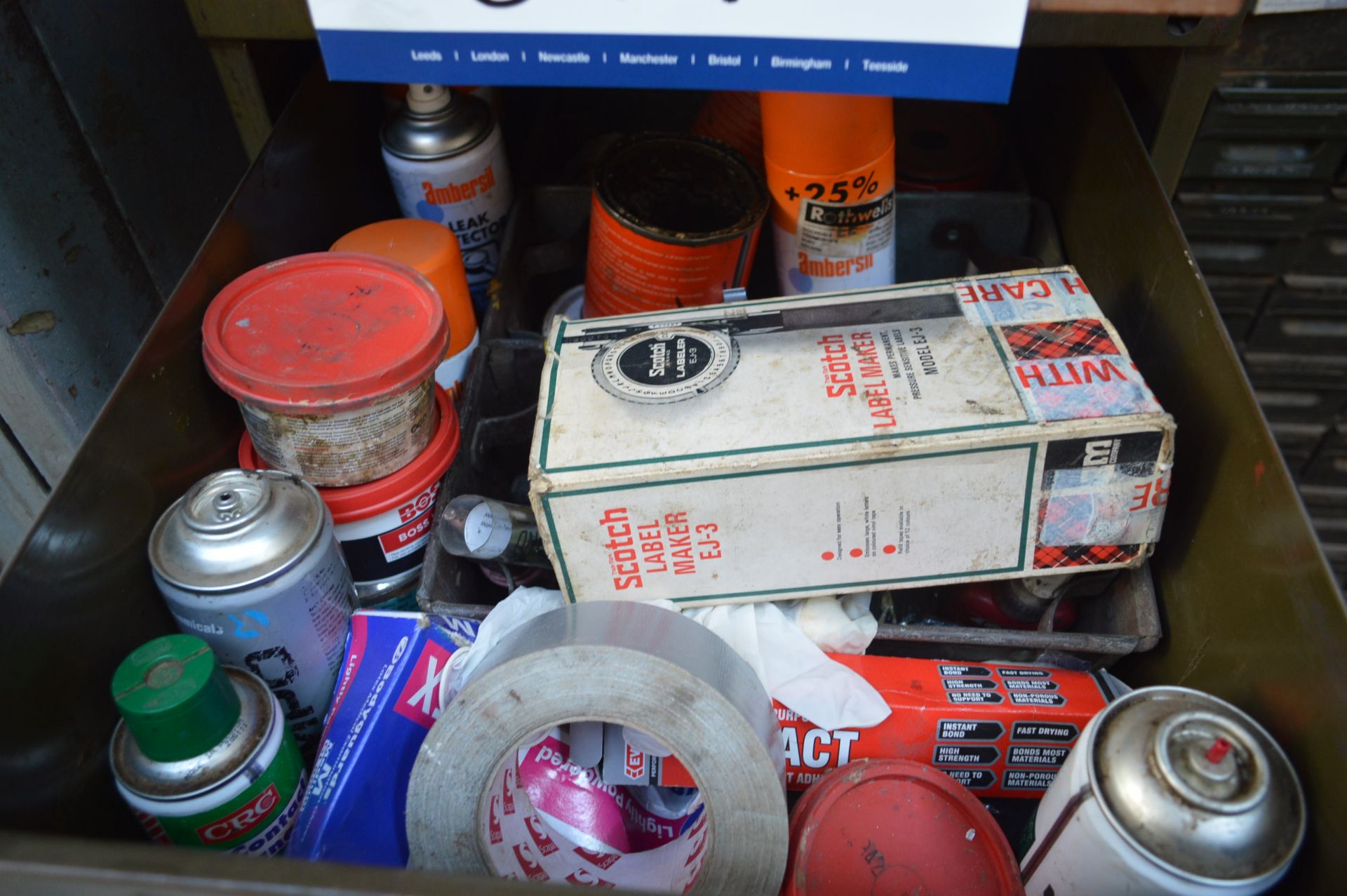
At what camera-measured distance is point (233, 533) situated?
2.78 ft

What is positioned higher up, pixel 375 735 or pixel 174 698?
pixel 174 698

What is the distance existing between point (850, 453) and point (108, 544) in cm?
68

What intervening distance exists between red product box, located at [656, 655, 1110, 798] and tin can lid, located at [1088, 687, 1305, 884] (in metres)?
0.21

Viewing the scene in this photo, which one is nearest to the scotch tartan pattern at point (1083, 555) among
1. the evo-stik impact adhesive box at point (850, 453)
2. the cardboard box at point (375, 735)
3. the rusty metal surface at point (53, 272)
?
the evo-stik impact adhesive box at point (850, 453)

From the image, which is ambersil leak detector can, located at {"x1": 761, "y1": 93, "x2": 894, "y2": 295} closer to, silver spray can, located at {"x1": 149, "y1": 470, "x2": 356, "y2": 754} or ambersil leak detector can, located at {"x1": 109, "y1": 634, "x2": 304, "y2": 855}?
silver spray can, located at {"x1": 149, "y1": 470, "x2": 356, "y2": 754}

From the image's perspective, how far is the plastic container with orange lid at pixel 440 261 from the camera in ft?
3.70

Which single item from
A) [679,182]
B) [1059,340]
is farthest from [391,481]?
[1059,340]

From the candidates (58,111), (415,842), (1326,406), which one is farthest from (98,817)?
(1326,406)

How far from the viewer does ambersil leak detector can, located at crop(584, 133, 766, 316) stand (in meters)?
1.13

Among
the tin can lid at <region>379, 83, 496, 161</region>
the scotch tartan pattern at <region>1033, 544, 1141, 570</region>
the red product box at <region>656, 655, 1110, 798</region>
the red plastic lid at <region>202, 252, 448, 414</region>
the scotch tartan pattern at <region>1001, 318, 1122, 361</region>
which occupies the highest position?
the tin can lid at <region>379, 83, 496, 161</region>

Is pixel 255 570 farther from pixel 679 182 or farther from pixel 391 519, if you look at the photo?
pixel 679 182

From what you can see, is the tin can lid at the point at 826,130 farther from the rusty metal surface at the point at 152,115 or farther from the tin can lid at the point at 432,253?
the rusty metal surface at the point at 152,115

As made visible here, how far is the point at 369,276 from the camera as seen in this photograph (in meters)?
1.06

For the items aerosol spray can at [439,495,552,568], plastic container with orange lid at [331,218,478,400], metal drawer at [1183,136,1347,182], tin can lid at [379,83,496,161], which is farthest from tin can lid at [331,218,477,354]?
metal drawer at [1183,136,1347,182]
